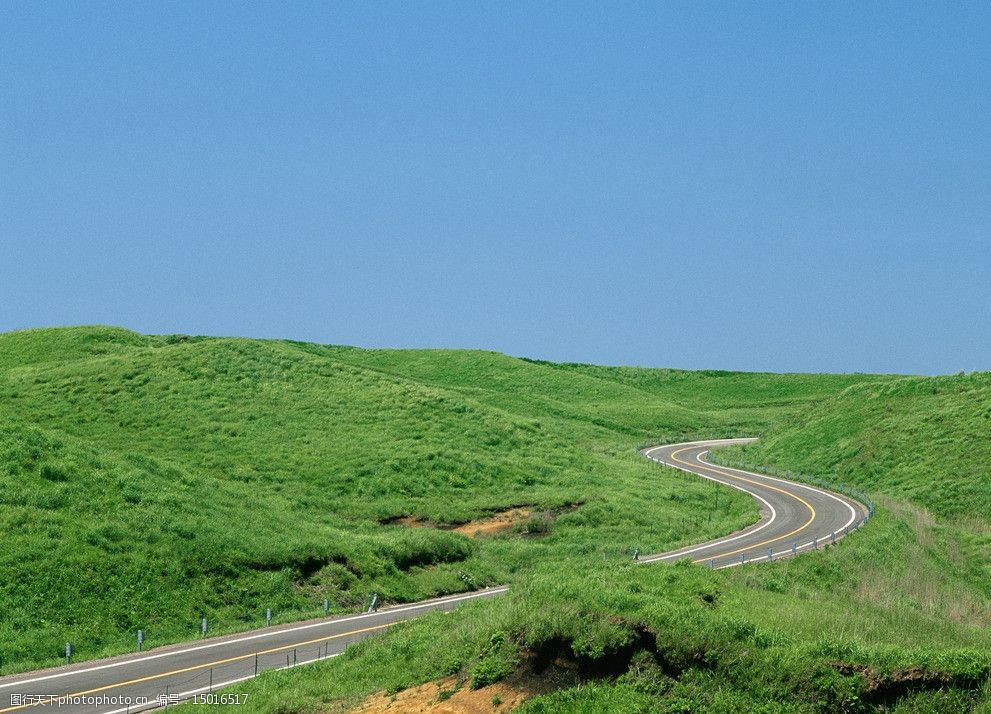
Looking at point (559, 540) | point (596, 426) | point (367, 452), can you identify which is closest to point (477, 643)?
point (559, 540)

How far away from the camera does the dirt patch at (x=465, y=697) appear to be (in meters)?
16.6

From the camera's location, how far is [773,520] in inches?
2122

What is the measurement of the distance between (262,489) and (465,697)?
3920 centimetres

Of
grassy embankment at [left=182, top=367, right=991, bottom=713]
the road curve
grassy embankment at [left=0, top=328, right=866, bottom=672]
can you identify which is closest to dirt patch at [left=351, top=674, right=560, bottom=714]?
grassy embankment at [left=182, top=367, right=991, bottom=713]

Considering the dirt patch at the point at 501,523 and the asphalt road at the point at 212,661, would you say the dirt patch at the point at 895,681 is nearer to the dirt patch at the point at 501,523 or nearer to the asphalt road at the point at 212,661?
the asphalt road at the point at 212,661

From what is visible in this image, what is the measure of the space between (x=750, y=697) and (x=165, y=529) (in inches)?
1001

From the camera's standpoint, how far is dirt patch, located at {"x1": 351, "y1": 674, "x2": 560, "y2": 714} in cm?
1656

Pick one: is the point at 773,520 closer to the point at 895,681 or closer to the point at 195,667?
the point at 195,667

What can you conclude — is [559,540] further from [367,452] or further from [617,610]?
[617,610]

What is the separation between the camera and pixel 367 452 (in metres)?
61.7

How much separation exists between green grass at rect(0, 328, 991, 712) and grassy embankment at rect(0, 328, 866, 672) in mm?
168

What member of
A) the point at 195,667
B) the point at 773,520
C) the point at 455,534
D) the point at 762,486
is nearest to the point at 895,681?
the point at 195,667

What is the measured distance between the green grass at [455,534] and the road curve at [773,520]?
1.78 meters

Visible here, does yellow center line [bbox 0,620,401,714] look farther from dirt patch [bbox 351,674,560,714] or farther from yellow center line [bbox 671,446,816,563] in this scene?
yellow center line [bbox 671,446,816,563]
